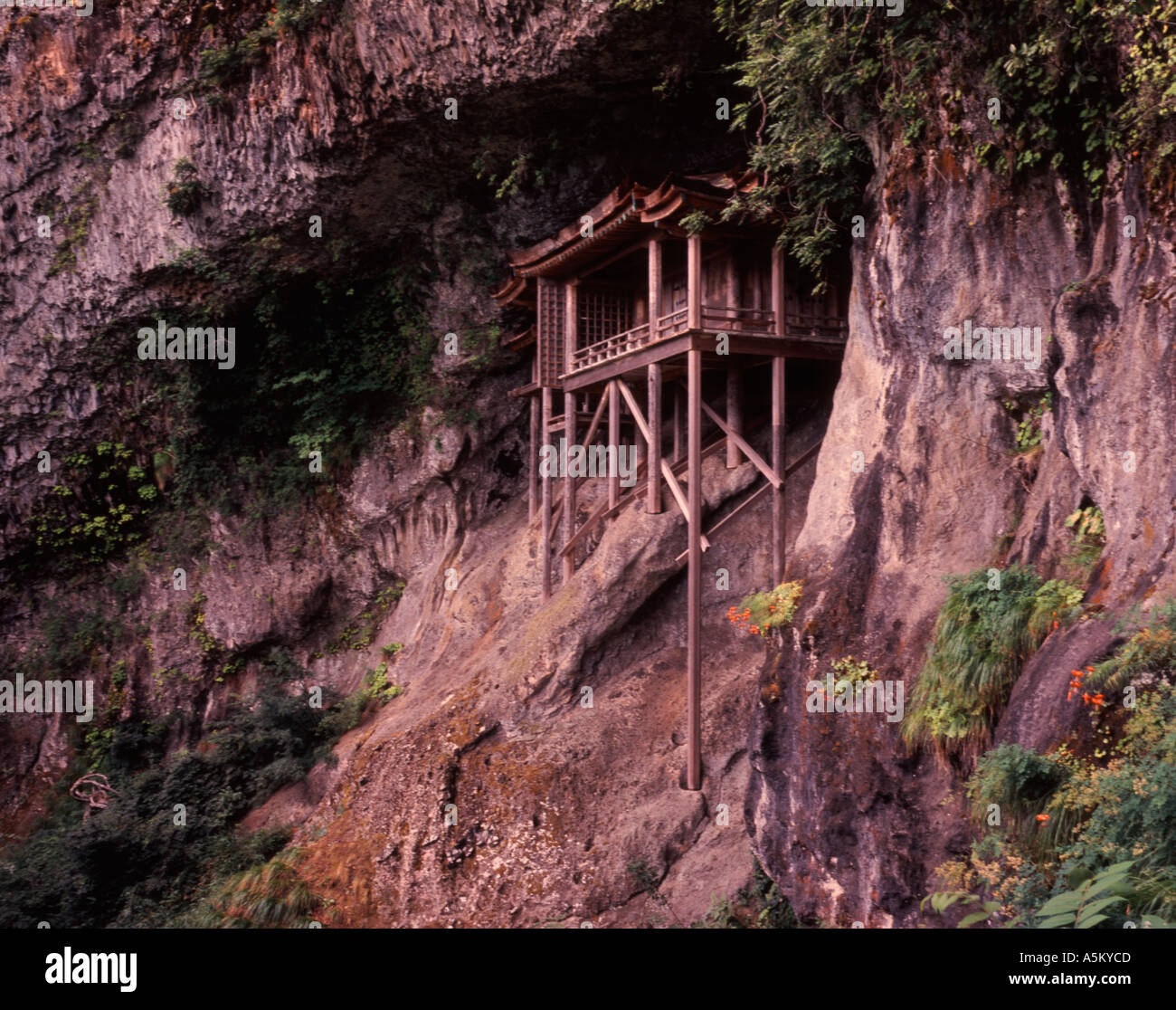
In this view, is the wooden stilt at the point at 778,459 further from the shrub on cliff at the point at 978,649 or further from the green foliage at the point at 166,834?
the green foliage at the point at 166,834

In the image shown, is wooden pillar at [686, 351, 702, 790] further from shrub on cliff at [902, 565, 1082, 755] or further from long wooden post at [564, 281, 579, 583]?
shrub on cliff at [902, 565, 1082, 755]

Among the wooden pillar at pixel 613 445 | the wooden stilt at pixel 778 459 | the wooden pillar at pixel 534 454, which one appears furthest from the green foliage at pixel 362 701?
the wooden stilt at pixel 778 459

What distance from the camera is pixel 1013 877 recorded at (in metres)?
7.16

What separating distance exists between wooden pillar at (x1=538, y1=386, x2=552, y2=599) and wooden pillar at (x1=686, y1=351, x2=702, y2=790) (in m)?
4.41

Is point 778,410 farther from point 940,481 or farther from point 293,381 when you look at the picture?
point 293,381

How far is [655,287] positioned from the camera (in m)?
16.0

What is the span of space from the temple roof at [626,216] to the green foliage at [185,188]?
6819 mm

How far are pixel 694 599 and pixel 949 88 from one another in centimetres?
699

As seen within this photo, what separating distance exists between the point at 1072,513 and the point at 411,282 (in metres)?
16.5

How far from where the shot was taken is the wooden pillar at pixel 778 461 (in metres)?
15.2

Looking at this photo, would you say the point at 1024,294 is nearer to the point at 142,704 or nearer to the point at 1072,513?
the point at 1072,513

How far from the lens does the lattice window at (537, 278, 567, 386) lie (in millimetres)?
19422

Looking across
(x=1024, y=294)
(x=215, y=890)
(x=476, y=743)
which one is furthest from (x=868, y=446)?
(x=215, y=890)

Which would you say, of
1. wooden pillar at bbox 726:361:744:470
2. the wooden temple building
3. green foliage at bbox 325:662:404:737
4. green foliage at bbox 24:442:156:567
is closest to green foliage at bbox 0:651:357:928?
green foliage at bbox 325:662:404:737
